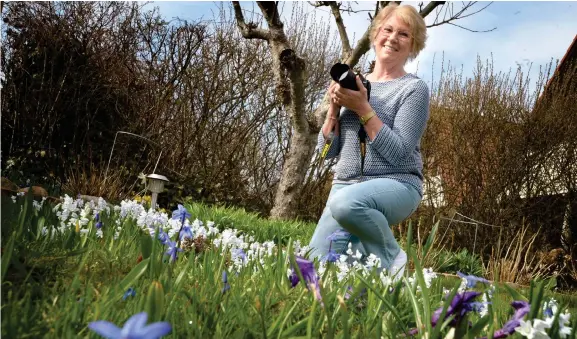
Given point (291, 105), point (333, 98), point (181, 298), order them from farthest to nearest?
point (291, 105), point (333, 98), point (181, 298)

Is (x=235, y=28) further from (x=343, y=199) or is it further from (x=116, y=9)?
(x=343, y=199)

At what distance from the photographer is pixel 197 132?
10.0m

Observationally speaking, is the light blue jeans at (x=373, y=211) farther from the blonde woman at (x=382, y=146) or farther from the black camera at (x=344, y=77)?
the black camera at (x=344, y=77)

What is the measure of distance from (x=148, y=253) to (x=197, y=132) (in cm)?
863

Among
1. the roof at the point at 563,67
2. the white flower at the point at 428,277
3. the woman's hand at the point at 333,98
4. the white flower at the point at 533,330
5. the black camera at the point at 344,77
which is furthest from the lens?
the roof at the point at 563,67

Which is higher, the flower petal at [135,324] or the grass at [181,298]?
the flower petal at [135,324]

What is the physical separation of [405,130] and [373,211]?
498 millimetres

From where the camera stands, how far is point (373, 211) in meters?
3.18

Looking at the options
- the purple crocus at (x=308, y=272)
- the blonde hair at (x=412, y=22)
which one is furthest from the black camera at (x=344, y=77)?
the purple crocus at (x=308, y=272)

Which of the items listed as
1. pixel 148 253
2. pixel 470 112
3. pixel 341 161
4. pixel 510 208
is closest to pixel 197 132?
pixel 470 112

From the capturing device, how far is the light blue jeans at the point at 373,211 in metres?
3.15

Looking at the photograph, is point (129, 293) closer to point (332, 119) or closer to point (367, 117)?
point (367, 117)

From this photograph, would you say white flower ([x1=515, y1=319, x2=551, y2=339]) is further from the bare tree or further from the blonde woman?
the bare tree

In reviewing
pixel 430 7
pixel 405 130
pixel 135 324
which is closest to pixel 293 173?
pixel 430 7
